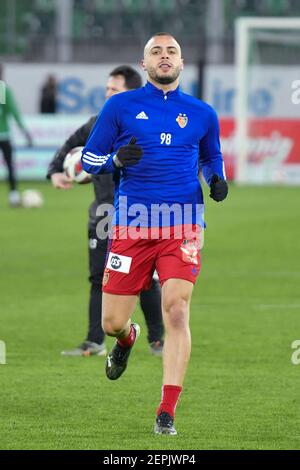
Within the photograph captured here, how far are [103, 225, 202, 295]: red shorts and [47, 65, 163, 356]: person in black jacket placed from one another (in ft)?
7.69

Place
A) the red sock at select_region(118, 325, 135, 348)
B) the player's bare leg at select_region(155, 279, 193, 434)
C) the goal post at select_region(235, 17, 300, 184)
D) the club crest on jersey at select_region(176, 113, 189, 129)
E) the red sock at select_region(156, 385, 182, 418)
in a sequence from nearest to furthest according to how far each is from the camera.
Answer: the red sock at select_region(156, 385, 182, 418), the player's bare leg at select_region(155, 279, 193, 434), the club crest on jersey at select_region(176, 113, 189, 129), the red sock at select_region(118, 325, 135, 348), the goal post at select_region(235, 17, 300, 184)

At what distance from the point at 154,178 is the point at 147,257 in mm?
471

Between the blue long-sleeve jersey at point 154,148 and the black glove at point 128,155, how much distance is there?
174mm

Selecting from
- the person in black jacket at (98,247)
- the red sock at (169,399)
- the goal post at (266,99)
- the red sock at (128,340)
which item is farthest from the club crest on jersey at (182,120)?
the goal post at (266,99)

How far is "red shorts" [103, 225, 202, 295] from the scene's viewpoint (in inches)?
314

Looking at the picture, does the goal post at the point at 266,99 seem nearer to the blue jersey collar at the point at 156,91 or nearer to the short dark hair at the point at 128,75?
the short dark hair at the point at 128,75

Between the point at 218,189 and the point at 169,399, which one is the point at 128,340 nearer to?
the point at 169,399

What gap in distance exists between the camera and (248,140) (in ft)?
97.9

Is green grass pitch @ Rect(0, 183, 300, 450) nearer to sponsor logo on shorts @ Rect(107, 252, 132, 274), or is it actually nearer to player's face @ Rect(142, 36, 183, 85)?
sponsor logo on shorts @ Rect(107, 252, 132, 274)

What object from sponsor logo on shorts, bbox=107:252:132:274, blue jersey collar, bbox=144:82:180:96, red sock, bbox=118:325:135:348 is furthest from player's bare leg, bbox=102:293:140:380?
blue jersey collar, bbox=144:82:180:96

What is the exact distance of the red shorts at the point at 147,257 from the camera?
26.2 feet

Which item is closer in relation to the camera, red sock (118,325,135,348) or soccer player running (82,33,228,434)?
soccer player running (82,33,228,434)

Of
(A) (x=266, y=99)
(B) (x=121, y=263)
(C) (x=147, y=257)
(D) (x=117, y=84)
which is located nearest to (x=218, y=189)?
(C) (x=147, y=257)

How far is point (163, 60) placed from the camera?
8.03m
